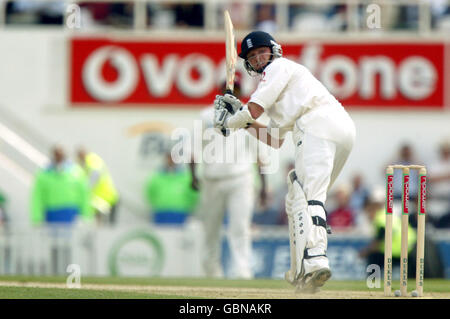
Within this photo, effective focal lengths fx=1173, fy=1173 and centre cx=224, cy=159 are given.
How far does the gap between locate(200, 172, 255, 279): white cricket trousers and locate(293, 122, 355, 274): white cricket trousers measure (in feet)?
14.4

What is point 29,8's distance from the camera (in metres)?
18.8

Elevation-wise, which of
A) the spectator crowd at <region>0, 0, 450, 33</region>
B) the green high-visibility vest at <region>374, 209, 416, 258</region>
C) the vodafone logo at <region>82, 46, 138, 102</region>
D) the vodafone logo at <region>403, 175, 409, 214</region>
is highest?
the spectator crowd at <region>0, 0, 450, 33</region>

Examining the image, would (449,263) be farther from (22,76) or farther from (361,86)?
(22,76)

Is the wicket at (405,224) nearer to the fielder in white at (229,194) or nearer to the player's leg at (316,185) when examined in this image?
the player's leg at (316,185)

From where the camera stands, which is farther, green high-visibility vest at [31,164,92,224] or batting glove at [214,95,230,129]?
green high-visibility vest at [31,164,92,224]

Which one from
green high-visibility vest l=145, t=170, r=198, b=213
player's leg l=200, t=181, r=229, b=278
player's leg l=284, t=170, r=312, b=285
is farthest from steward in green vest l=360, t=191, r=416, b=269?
player's leg l=284, t=170, r=312, b=285

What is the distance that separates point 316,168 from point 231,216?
4773 millimetres

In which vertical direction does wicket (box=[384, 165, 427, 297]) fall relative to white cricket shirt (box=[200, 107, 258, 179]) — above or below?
below

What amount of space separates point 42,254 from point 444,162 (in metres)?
6.15

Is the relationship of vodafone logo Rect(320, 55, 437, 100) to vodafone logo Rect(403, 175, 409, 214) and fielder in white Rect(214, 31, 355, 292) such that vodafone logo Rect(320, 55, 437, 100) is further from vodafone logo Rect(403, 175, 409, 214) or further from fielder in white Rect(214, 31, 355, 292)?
vodafone logo Rect(403, 175, 409, 214)

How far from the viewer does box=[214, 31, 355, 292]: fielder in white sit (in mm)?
8844

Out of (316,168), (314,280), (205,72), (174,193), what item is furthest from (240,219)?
(205,72)

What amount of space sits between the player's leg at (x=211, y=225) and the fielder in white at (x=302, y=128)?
4288 millimetres

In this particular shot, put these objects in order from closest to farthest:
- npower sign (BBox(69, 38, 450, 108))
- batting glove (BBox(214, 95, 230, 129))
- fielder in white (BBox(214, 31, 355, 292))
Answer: fielder in white (BBox(214, 31, 355, 292)) < batting glove (BBox(214, 95, 230, 129)) < npower sign (BBox(69, 38, 450, 108))
